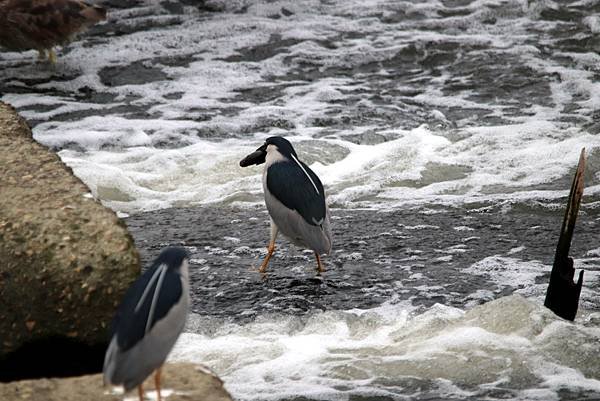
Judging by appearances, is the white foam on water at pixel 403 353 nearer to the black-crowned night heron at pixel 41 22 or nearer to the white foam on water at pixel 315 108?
the white foam on water at pixel 315 108

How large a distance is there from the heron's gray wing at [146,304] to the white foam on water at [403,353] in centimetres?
115

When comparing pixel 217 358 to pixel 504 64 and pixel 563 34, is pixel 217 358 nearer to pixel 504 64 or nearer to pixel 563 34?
pixel 504 64

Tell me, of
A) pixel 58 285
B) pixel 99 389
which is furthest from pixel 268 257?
pixel 99 389

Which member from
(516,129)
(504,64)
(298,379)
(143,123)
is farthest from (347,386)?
(504,64)

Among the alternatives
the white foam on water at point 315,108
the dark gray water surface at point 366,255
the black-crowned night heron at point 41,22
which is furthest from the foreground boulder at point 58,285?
the black-crowned night heron at point 41,22

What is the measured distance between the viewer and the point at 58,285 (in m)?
4.20

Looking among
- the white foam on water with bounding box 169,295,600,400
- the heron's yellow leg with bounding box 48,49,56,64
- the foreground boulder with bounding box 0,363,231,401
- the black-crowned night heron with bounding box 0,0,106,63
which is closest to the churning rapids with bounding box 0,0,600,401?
the white foam on water with bounding box 169,295,600,400

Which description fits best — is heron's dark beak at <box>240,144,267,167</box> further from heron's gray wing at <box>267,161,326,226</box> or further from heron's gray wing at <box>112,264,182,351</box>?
heron's gray wing at <box>112,264,182,351</box>

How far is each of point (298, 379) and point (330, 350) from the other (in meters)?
0.35

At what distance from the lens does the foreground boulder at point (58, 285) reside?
421 cm

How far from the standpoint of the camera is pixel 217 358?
4781mm

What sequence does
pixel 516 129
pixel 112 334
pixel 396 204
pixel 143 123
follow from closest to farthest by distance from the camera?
1. pixel 112 334
2. pixel 396 204
3. pixel 516 129
4. pixel 143 123

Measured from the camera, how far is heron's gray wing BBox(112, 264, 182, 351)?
10.5ft

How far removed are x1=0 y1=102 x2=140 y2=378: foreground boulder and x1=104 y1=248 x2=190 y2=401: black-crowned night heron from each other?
2.94 ft
